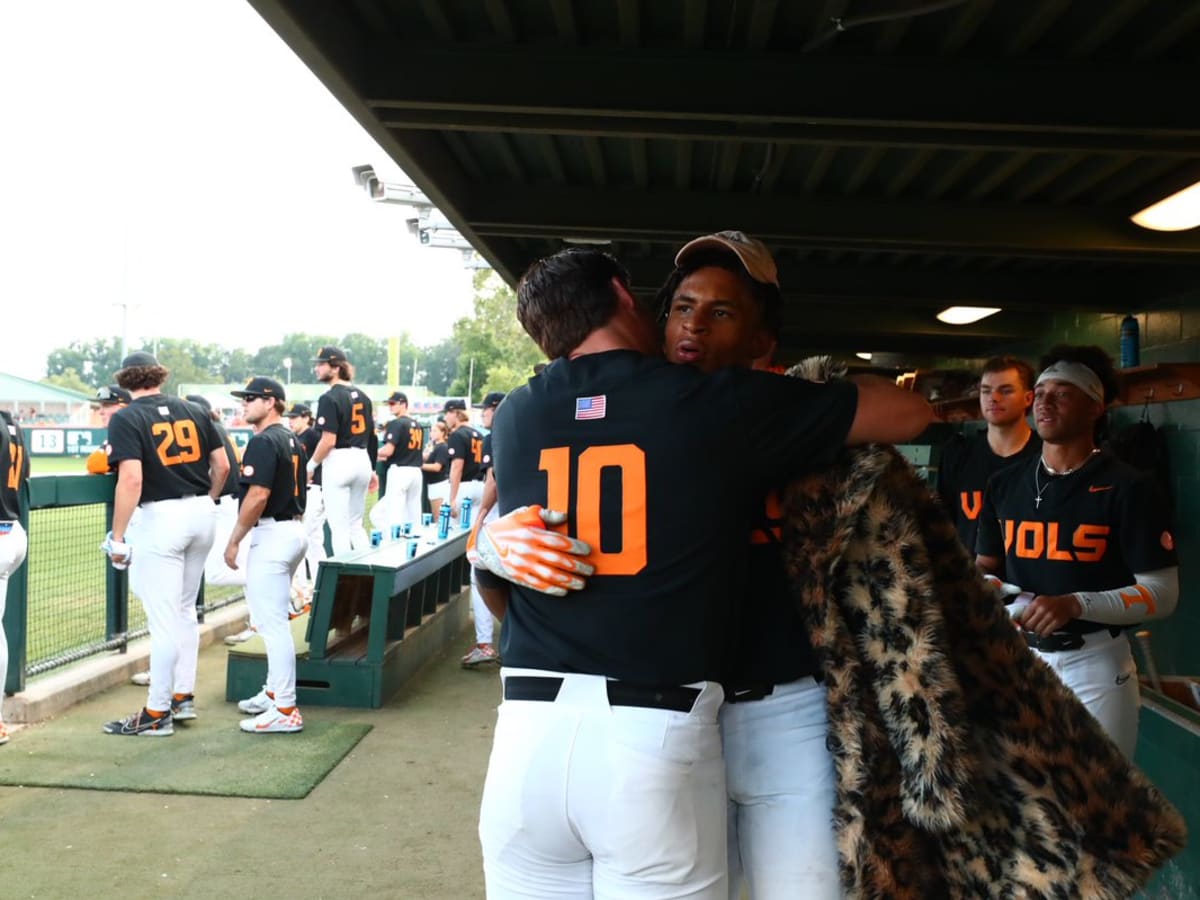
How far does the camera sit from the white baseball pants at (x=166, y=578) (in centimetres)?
641

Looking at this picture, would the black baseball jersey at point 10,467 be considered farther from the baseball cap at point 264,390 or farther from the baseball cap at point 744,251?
the baseball cap at point 744,251

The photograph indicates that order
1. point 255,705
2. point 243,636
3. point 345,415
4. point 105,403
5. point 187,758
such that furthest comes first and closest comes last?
1. point 345,415
2. point 243,636
3. point 105,403
4. point 255,705
5. point 187,758

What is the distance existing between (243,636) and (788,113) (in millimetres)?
6988

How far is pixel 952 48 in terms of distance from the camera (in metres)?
4.02

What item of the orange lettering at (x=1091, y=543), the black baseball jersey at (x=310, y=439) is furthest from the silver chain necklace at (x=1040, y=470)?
the black baseball jersey at (x=310, y=439)

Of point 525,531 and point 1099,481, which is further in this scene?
Result: point 1099,481

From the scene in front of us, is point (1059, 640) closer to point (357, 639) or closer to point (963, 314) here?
point (963, 314)

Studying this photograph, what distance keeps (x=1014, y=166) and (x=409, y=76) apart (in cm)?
287

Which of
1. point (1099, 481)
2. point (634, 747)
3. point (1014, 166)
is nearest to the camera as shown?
point (634, 747)

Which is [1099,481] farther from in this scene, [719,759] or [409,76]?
[409,76]

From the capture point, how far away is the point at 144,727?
6.44 meters

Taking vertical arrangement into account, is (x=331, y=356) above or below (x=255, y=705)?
above

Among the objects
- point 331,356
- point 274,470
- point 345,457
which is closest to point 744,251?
point 274,470

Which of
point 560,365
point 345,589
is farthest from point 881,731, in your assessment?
point 345,589
